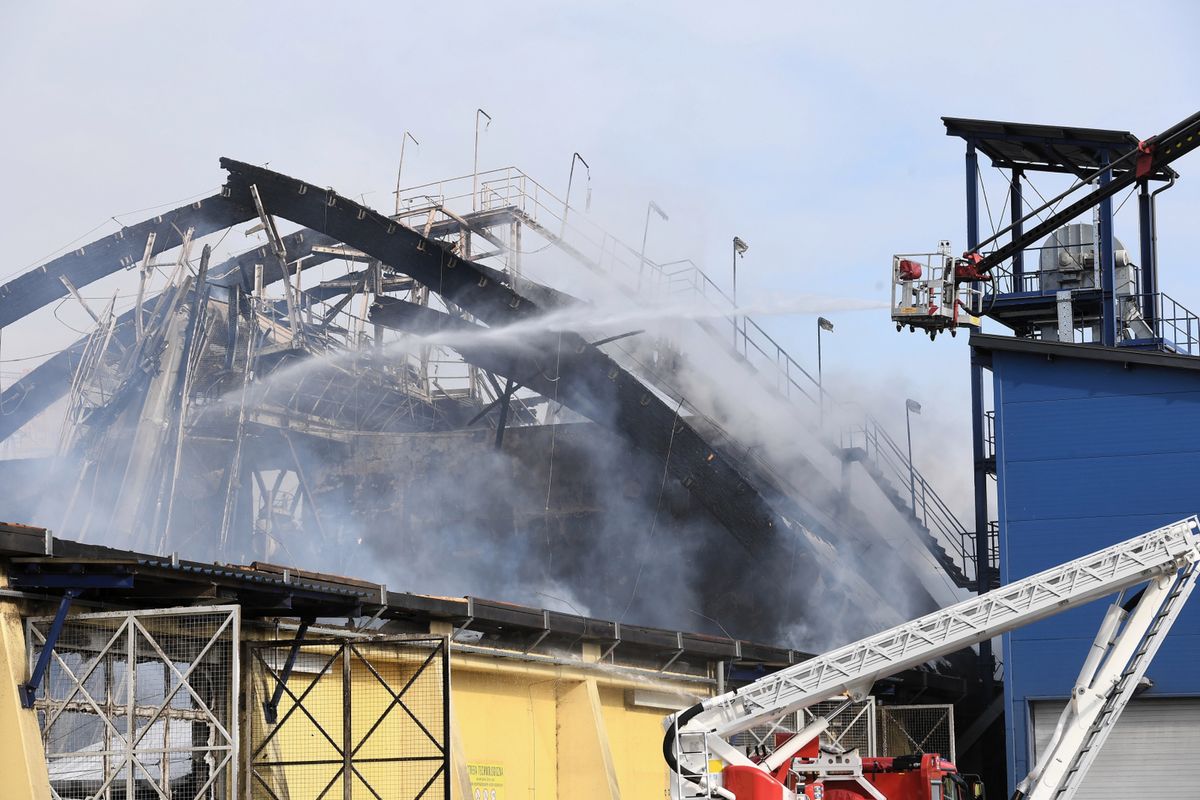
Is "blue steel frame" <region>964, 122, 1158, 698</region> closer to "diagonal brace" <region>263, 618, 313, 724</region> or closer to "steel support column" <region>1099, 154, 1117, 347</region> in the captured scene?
"steel support column" <region>1099, 154, 1117, 347</region>

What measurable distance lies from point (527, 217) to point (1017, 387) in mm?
17423

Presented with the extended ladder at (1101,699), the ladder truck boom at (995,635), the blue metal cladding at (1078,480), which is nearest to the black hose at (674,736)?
the ladder truck boom at (995,635)

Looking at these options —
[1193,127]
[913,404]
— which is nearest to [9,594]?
[1193,127]

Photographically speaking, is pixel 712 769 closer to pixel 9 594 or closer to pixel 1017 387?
pixel 9 594

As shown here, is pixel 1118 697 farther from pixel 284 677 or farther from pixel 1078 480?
pixel 284 677

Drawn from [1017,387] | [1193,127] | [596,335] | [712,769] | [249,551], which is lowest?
[712,769]

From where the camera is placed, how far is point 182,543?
30.7m

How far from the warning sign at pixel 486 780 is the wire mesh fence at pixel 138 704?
4.61m

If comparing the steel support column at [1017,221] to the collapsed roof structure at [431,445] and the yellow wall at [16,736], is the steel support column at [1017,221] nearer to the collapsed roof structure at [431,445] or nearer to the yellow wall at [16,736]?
Answer: the collapsed roof structure at [431,445]

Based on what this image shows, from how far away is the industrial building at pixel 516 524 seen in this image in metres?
17.9

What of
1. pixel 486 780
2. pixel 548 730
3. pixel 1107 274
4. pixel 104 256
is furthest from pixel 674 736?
pixel 104 256

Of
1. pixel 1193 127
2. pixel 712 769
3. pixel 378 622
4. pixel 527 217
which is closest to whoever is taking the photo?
pixel 712 769

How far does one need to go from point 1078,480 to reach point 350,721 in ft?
47.3

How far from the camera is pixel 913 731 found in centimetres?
3312
